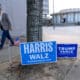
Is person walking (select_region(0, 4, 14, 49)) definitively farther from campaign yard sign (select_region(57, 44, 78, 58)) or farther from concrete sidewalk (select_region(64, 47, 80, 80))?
concrete sidewalk (select_region(64, 47, 80, 80))

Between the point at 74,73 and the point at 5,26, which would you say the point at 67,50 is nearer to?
the point at 74,73

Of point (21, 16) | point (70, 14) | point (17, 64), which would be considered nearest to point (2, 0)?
point (21, 16)

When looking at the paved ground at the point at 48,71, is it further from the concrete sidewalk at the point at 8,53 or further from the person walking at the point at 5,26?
the person walking at the point at 5,26

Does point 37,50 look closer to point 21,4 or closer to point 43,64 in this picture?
point 43,64

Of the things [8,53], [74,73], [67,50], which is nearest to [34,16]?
[67,50]

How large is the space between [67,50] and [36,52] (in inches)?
57.1

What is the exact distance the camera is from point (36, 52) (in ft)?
26.1

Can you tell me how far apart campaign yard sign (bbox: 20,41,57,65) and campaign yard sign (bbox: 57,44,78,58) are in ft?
2.96

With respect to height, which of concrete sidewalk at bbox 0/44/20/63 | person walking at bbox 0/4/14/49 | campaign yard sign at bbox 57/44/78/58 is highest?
person walking at bbox 0/4/14/49

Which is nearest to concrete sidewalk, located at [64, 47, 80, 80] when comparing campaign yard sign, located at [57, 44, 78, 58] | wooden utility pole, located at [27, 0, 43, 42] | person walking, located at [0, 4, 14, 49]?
campaign yard sign, located at [57, 44, 78, 58]

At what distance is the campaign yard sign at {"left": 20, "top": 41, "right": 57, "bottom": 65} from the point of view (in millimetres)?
7840

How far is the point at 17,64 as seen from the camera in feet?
27.3

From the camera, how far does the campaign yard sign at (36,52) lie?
309 inches

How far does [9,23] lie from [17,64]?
6.61 ft
